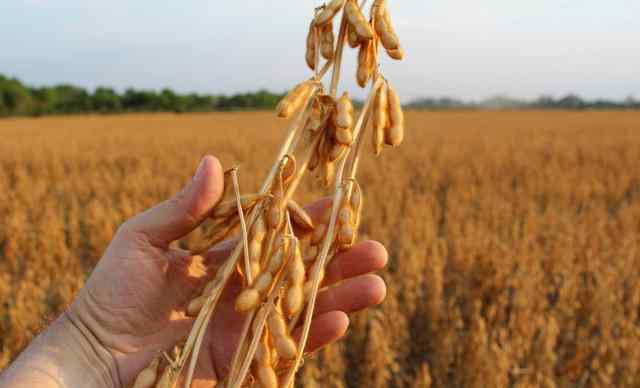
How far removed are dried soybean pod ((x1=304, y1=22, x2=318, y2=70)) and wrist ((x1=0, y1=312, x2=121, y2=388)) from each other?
1.03 meters

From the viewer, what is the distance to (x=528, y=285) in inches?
120

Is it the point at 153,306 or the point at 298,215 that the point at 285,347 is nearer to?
the point at 298,215

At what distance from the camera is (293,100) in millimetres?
1130

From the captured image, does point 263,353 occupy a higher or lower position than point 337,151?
lower

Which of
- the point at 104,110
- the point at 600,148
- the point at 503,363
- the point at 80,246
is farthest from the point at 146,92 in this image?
the point at 503,363

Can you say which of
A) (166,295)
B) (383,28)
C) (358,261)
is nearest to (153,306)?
(166,295)

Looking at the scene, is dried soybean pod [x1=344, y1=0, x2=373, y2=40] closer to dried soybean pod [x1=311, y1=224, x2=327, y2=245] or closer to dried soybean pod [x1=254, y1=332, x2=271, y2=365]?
dried soybean pod [x1=311, y1=224, x2=327, y2=245]

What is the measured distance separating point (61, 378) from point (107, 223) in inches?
125

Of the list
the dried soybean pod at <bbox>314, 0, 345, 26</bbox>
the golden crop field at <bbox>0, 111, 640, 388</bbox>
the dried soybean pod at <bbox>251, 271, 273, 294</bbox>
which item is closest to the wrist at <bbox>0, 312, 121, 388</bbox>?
the golden crop field at <bbox>0, 111, 640, 388</bbox>

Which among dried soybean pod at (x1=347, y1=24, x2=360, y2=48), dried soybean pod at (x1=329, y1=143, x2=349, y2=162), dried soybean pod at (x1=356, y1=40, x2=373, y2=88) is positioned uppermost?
dried soybean pod at (x1=347, y1=24, x2=360, y2=48)

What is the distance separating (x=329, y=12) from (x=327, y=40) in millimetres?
58

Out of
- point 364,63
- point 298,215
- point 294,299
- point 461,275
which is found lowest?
point 461,275

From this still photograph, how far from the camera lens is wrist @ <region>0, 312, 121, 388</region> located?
1.44 m

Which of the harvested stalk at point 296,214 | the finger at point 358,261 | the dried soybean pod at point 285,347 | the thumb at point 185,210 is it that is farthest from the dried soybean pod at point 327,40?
the finger at point 358,261
